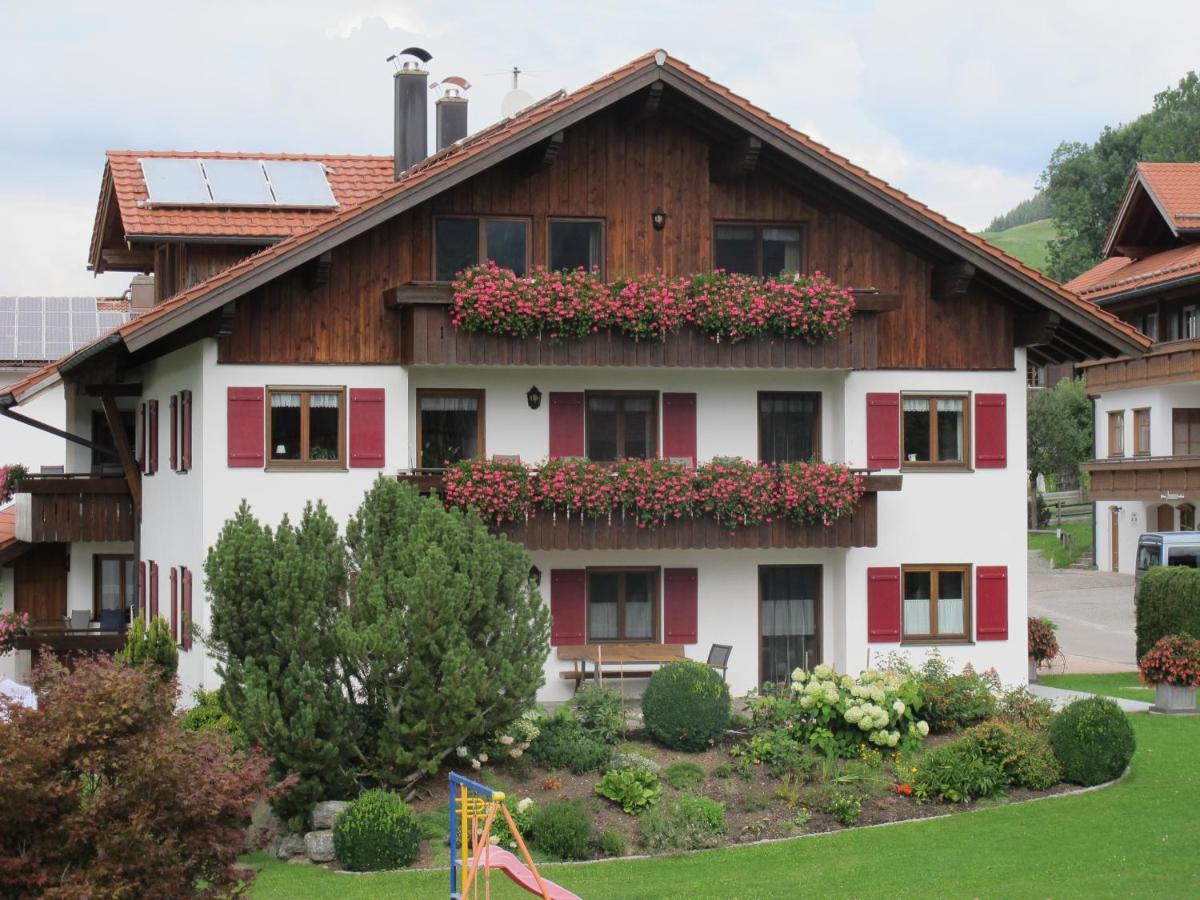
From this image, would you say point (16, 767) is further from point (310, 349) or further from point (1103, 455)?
point (1103, 455)

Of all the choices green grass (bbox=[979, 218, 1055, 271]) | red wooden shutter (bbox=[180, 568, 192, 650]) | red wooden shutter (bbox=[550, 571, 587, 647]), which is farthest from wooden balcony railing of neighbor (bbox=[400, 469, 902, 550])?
green grass (bbox=[979, 218, 1055, 271])

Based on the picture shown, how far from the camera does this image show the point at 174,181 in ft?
94.5

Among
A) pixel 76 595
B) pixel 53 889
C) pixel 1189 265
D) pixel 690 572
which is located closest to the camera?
pixel 53 889

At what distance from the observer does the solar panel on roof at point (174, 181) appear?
2827 cm

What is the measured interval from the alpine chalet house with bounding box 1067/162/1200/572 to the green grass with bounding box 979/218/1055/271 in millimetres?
106562

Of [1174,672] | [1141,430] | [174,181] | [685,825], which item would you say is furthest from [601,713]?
[1141,430]

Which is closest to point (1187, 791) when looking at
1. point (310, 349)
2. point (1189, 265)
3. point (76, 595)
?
point (310, 349)

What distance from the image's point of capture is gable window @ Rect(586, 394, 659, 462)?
25672mm

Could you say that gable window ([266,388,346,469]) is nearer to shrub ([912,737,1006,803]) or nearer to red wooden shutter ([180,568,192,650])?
red wooden shutter ([180,568,192,650])

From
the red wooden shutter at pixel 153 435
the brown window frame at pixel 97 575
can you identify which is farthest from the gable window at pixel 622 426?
the brown window frame at pixel 97 575

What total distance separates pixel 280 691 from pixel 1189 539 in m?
27.8

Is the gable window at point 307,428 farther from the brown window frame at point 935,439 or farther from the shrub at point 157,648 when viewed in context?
the brown window frame at point 935,439

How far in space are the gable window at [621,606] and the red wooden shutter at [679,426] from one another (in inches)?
68.7

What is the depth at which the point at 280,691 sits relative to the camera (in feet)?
60.9
